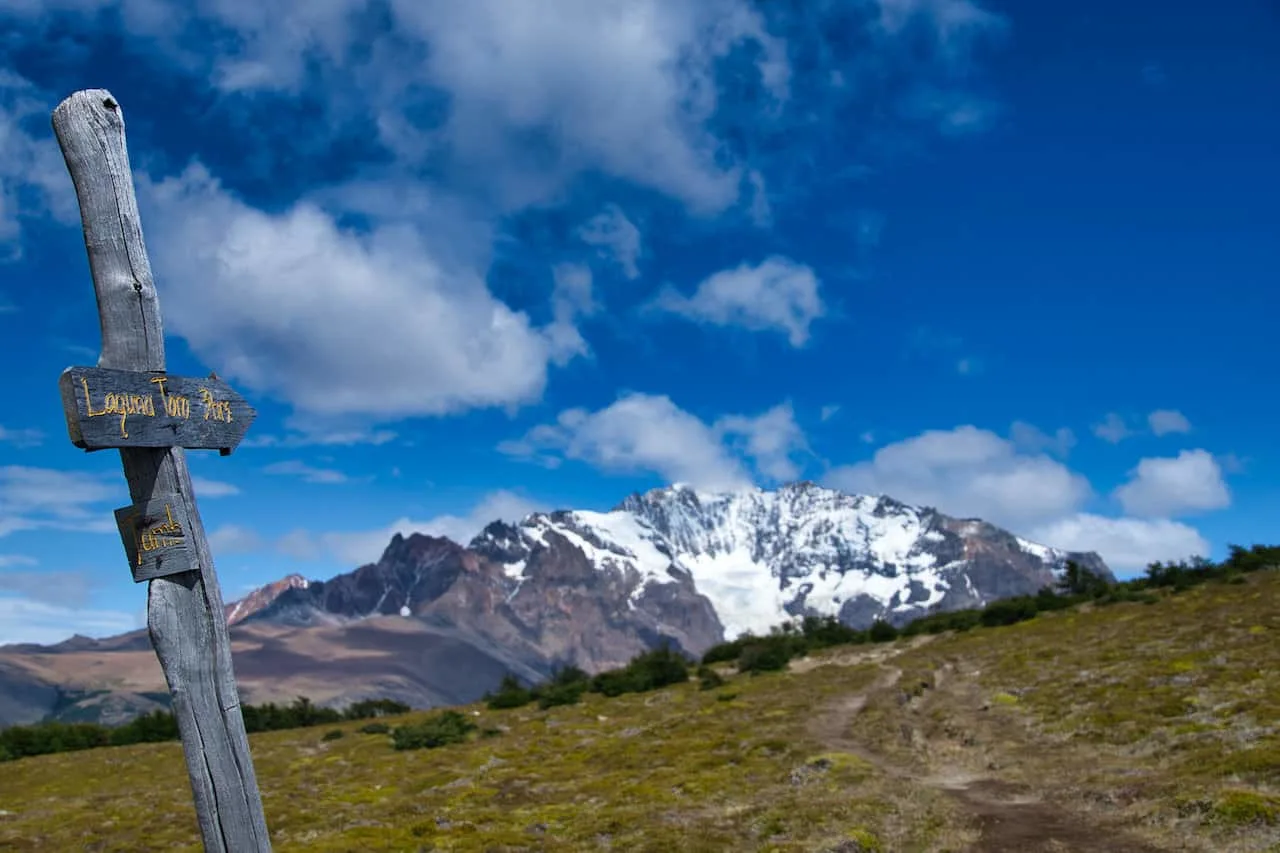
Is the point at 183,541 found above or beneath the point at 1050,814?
above

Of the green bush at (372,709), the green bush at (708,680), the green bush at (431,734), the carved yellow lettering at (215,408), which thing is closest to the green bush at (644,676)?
the green bush at (708,680)

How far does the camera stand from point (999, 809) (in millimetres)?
17375

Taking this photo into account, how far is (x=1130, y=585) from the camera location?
58.8 meters

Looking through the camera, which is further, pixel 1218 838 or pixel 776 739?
pixel 776 739

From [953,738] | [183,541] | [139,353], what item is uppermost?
[139,353]

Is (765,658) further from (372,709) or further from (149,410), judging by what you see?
(149,410)

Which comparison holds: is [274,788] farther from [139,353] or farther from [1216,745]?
[1216,745]

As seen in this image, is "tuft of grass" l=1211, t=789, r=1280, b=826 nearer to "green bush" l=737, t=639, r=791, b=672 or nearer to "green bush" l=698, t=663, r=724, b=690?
"green bush" l=698, t=663, r=724, b=690

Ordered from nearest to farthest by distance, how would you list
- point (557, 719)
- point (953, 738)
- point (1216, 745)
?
point (1216, 745) → point (953, 738) → point (557, 719)

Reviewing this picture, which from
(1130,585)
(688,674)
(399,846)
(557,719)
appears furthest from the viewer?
(1130,585)

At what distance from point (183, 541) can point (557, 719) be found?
116 feet

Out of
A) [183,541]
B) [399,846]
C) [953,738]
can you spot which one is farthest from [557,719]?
[183,541]

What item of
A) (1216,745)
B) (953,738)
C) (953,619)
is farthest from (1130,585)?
(1216,745)

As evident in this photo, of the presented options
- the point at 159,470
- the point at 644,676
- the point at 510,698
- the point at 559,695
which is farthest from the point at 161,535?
the point at 644,676
